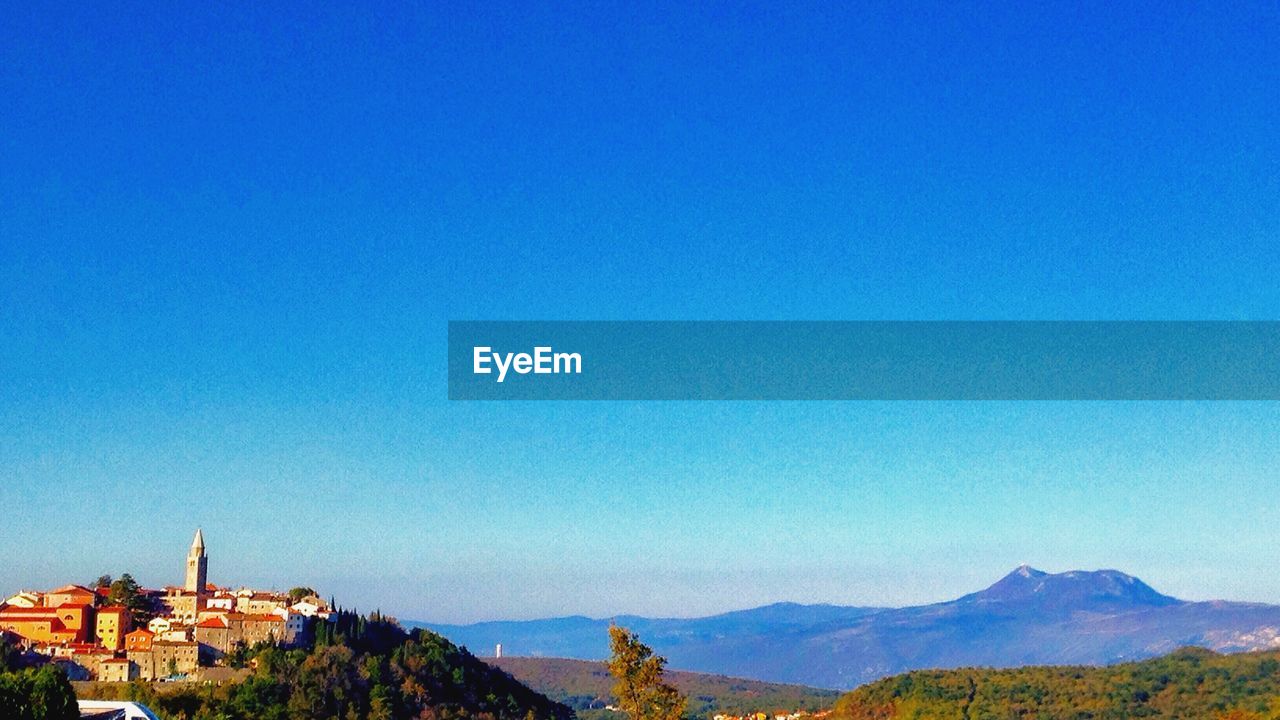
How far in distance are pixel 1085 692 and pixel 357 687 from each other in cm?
7084

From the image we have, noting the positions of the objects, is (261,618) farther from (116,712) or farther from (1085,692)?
(1085,692)

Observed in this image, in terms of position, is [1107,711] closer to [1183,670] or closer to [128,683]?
[1183,670]

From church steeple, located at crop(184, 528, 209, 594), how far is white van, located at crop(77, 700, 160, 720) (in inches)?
1378

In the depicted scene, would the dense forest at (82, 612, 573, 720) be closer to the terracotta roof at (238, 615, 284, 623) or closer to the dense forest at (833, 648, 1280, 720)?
the terracotta roof at (238, 615, 284, 623)

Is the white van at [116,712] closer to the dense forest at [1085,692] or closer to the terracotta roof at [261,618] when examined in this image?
the terracotta roof at [261,618]

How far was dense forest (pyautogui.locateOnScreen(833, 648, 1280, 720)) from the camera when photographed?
11419cm

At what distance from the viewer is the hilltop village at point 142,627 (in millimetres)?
76688

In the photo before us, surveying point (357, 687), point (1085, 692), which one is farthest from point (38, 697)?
point (1085, 692)

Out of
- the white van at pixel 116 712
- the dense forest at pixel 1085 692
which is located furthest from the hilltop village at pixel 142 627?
the dense forest at pixel 1085 692

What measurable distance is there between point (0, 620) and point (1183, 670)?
321ft

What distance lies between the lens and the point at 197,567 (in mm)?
96250

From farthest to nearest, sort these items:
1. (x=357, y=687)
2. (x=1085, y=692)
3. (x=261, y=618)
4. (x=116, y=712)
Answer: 1. (x=1085, y=692)
2. (x=261, y=618)
3. (x=357, y=687)
4. (x=116, y=712)

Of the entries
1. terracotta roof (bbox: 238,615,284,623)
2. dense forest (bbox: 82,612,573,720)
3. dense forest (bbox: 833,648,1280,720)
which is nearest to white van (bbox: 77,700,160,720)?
dense forest (bbox: 82,612,573,720)

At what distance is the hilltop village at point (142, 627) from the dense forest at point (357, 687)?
1888mm
